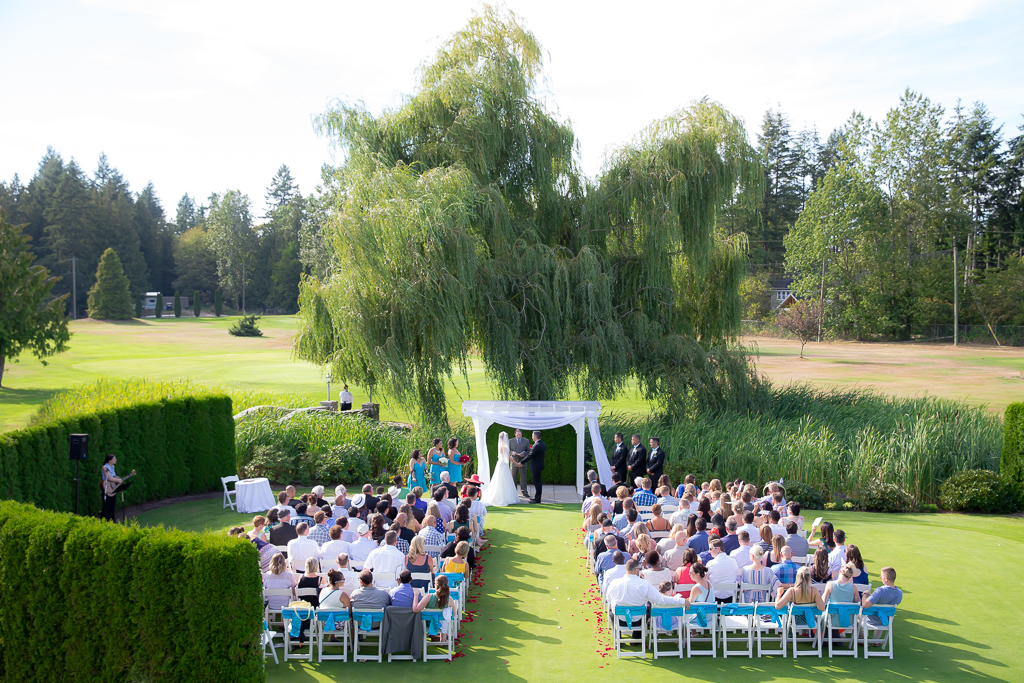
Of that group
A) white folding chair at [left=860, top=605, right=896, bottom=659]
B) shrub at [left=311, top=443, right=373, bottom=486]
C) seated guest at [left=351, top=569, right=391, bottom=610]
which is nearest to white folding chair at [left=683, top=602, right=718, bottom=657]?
white folding chair at [left=860, top=605, right=896, bottom=659]

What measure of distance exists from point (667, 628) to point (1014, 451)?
12.6 meters

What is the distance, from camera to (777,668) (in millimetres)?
7668

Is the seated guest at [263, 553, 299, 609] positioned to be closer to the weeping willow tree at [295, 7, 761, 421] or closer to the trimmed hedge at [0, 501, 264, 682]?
the trimmed hedge at [0, 501, 264, 682]

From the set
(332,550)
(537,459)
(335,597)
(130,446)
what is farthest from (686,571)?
(130,446)

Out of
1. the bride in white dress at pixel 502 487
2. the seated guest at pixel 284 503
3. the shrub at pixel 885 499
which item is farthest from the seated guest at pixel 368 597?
the shrub at pixel 885 499

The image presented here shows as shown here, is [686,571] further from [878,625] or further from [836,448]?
[836,448]

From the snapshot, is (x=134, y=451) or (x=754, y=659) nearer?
(x=754, y=659)

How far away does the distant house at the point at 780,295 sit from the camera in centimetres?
6786

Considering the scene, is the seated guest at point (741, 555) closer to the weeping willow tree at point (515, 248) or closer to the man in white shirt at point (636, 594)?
the man in white shirt at point (636, 594)

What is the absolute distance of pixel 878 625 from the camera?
788cm

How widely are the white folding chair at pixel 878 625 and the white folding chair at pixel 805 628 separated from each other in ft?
1.69

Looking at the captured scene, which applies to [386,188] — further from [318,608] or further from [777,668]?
[777,668]

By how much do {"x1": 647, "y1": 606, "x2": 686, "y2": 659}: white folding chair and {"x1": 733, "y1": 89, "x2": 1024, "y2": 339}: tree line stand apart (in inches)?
2031

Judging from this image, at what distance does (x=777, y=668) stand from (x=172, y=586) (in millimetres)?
6450
